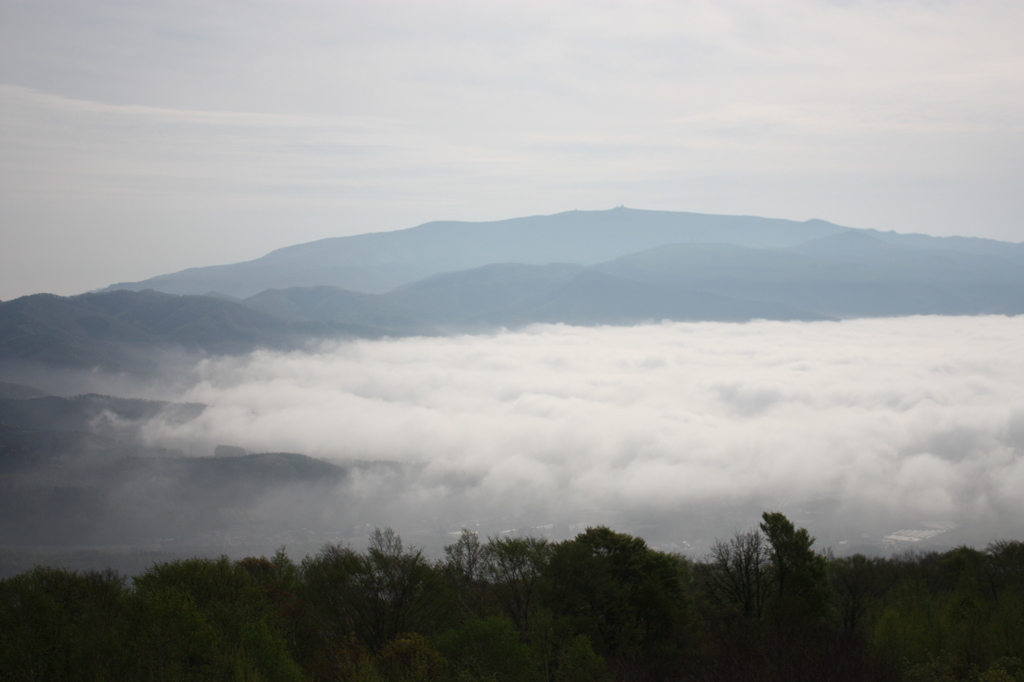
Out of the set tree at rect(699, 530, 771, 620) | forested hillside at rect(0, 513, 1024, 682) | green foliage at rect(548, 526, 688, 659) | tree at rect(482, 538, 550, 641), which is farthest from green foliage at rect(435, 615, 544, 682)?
tree at rect(699, 530, 771, 620)

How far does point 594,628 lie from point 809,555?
14.5 metres

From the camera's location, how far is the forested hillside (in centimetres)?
2475

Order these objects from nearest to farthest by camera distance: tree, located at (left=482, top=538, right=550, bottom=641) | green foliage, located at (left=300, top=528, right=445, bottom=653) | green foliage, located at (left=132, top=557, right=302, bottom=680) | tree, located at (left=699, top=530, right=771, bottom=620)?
1. green foliage, located at (left=132, top=557, right=302, bottom=680)
2. green foliage, located at (left=300, top=528, right=445, bottom=653)
3. tree, located at (left=482, top=538, right=550, bottom=641)
4. tree, located at (left=699, top=530, right=771, bottom=620)

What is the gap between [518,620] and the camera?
3488 centimetres

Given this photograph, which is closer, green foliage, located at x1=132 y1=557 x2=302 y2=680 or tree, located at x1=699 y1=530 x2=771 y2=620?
green foliage, located at x1=132 y1=557 x2=302 y2=680

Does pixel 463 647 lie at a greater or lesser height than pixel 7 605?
lesser

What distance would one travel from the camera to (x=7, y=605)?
30.2m

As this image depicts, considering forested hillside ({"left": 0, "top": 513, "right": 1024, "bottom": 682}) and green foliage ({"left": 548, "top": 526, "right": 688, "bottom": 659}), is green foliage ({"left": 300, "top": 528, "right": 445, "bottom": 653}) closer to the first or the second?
forested hillside ({"left": 0, "top": 513, "right": 1024, "bottom": 682})

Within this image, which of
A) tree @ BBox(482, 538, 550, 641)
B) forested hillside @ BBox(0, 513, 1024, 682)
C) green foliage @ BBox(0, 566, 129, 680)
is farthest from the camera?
tree @ BBox(482, 538, 550, 641)

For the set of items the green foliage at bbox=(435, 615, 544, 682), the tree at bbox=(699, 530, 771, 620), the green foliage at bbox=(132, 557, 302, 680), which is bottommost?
the tree at bbox=(699, 530, 771, 620)

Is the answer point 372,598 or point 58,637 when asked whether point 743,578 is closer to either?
point 372,598

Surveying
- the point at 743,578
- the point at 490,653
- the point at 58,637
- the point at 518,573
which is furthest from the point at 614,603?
the point at 58,637

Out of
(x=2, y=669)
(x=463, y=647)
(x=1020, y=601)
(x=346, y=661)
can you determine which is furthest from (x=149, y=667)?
(x=1020, y=601)

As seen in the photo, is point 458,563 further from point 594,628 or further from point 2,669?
point 2,669
